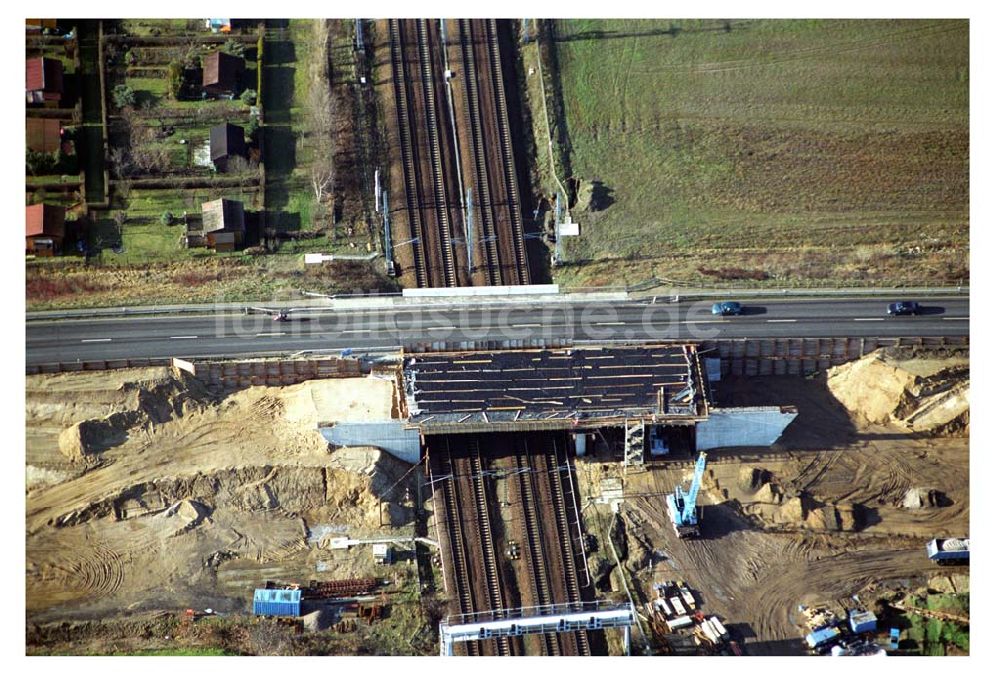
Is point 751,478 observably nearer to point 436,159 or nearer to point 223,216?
point 436,159

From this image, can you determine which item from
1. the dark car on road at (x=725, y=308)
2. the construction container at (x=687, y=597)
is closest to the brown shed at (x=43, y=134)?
the dark car on road at (x=725, y=308)

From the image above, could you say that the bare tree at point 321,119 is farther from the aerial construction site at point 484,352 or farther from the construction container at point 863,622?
the construction container at point 863,622

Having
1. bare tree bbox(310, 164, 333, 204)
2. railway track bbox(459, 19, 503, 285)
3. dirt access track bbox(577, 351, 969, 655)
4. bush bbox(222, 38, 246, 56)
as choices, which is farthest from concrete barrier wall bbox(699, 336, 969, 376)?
bush bbox(222, 38, 246, 56)

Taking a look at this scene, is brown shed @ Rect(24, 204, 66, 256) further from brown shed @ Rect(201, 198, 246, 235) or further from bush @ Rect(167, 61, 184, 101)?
bush @ Rect(167, 61, 184, 101)
